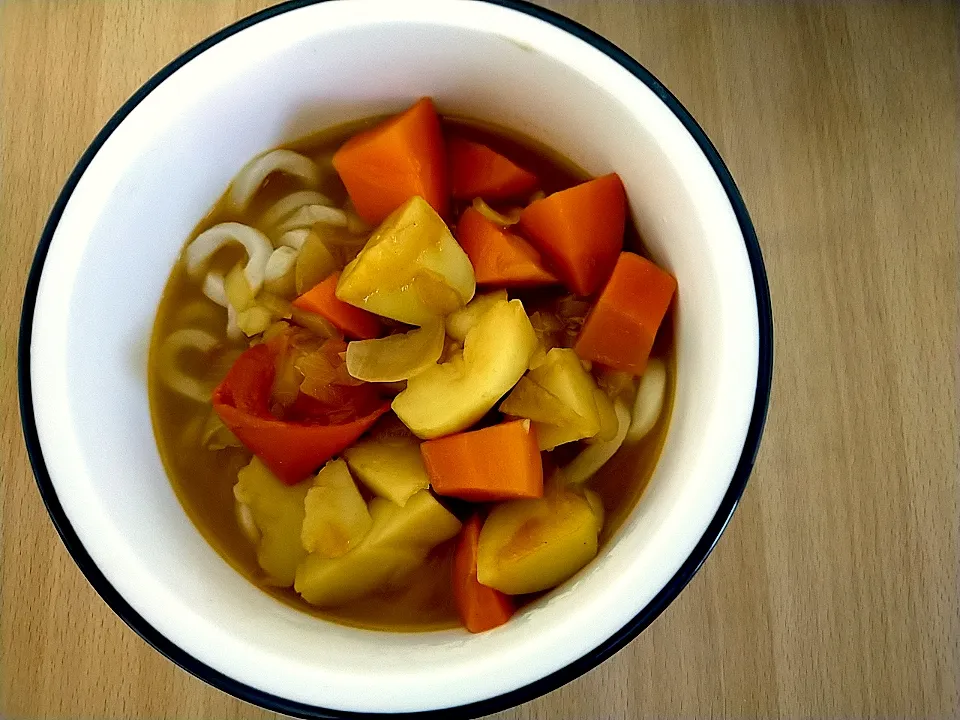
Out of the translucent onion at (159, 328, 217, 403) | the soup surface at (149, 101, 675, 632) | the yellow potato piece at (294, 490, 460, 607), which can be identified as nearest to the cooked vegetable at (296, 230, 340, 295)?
the soup surface at (149, 101, 675, 632)

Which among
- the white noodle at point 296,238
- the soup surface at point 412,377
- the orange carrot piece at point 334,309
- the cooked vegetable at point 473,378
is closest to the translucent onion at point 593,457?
the soup surface at point 412,377

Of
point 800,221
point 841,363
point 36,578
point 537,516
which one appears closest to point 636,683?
point 537,516

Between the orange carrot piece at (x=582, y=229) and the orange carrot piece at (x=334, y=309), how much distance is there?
0.58 feet

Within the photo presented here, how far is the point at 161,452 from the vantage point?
2.64ft

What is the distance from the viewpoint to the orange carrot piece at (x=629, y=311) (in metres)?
0.74

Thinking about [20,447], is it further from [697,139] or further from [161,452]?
[697,139]

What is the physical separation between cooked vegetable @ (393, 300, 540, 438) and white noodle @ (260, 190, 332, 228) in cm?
25

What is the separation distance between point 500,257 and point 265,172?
267 millimetres

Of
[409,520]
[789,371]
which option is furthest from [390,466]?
[789,371]

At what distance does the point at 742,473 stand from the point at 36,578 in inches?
27.4

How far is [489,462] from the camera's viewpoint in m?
0.69

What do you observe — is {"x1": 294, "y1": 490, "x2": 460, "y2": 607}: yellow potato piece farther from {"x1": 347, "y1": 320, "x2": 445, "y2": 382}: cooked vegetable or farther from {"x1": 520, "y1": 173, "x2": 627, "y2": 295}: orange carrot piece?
{"x1": 520, "y1": 173, "x2": 627, "y2": 295}: orange carrot piece

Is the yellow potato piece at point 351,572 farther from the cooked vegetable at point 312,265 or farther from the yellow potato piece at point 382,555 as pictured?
the cooked vegetable at point 312,265

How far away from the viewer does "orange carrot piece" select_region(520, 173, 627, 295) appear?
0.76 metres
